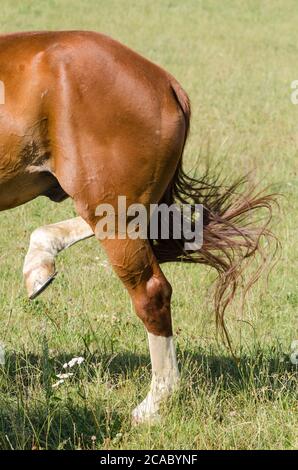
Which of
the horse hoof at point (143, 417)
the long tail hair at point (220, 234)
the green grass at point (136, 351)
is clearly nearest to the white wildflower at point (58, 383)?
the green grass at point (136, 351)

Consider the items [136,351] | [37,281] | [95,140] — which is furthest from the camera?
[136,351]

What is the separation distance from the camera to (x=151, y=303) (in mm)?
4062

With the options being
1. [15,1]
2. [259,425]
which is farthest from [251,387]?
[15,1]

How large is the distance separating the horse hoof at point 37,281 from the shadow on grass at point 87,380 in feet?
1.31

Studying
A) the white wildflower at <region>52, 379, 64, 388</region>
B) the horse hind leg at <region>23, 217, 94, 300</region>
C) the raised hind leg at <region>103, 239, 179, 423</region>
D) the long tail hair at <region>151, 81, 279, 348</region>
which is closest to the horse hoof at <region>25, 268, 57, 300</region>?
the horse hind leg at <region>23, 217, 94, 300</region>

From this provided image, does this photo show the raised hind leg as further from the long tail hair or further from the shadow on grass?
the long tail hair

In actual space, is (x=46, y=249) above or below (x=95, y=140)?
below

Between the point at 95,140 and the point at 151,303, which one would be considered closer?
the point at 95,140

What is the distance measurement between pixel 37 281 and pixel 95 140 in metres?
0.71

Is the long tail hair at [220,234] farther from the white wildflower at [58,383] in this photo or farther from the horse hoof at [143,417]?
the white wildflower at [58,383]

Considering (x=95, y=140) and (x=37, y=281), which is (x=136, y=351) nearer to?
(x=37, y=281)

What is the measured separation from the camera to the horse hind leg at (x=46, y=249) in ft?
13.0

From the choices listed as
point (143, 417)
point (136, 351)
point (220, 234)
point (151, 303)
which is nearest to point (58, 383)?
point (143, 417)

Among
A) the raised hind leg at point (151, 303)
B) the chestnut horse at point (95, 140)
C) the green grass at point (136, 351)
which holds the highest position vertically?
the chestnut horse at point (95, 140)
